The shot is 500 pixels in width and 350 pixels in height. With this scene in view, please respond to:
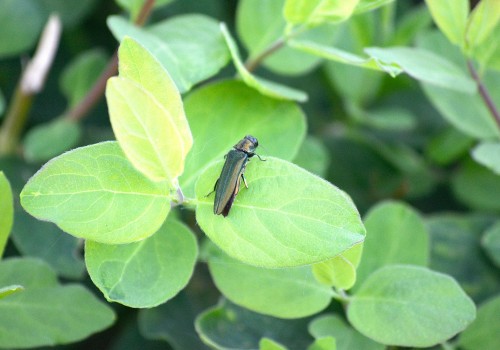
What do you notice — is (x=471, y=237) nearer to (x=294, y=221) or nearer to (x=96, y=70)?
(x=294, y=221)

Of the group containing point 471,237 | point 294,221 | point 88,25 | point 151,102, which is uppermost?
point 151,102

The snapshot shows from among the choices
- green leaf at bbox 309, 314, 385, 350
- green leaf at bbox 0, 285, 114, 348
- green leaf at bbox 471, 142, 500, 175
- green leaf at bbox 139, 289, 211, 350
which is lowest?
green leaf at bbox 139, 289, 211, 350

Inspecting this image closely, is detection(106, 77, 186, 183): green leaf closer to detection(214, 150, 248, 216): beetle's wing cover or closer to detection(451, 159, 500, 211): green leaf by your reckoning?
detection(214, 150, 248, 216): beetle's wing cover

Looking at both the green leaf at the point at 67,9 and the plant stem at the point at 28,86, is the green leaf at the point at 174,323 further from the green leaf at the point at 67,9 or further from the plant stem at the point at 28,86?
the green leaf at the point at 67,9

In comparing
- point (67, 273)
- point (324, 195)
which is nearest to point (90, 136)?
point (67, 273)

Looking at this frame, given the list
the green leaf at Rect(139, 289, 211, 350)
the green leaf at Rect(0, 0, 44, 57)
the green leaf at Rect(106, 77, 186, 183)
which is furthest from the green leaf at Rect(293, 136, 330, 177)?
the green leaf at Rect(0, 0, 44, 57)
